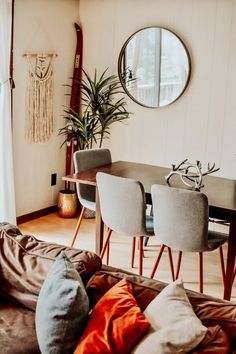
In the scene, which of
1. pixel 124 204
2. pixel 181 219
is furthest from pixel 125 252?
pixel 181 219

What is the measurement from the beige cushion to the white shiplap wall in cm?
266

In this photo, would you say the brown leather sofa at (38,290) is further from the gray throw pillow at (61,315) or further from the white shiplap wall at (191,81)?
the white shiplap wall at (191,81)

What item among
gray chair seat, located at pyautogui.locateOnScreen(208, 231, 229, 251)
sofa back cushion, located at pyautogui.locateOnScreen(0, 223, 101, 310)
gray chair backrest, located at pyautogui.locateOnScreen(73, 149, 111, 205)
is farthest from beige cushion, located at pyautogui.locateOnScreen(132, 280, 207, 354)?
gray chair backrest, located at pyautogui.locateOnScreen(73, 149, 111, 205)

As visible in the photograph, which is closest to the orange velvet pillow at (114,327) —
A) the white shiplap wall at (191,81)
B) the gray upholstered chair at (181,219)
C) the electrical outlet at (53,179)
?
the gray upholstered chair at (181,219)

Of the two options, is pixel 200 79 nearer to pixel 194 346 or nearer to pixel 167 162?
pixel 167 162

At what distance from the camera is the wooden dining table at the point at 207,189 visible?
271 cm

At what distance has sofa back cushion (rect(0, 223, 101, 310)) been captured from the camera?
2037 millimetres

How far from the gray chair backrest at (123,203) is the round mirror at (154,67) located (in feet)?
5.25

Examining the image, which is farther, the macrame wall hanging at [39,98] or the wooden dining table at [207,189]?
the macrame wall hanging at [39,98]

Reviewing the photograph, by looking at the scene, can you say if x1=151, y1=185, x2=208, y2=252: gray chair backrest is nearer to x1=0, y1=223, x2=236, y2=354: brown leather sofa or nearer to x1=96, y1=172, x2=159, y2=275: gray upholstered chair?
x1=96, y1=172, x2=159, y2=275: gray upholstered chair

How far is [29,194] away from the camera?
452cm

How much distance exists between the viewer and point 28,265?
2.11 metres

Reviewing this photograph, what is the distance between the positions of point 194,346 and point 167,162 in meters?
3.09

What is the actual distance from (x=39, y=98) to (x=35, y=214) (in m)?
1.17
